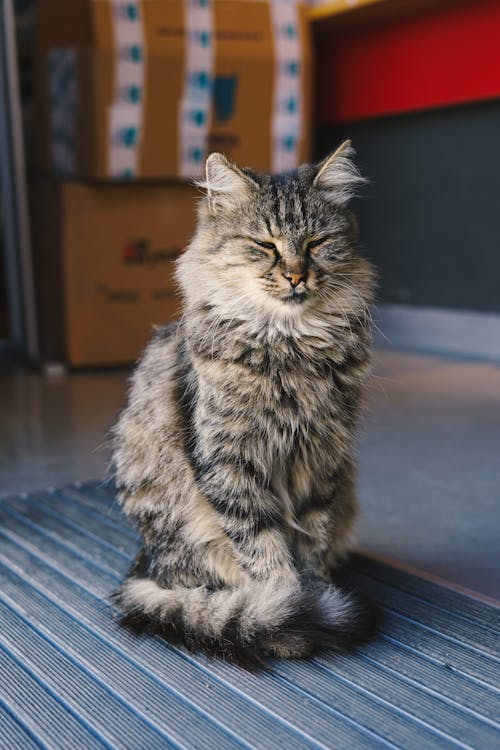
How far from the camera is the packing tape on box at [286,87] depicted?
4.23m

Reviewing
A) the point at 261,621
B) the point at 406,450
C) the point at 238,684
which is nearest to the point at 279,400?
the point at 261,621

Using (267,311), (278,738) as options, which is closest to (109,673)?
(278,738)

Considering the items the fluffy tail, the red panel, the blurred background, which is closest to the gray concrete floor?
the blurred background

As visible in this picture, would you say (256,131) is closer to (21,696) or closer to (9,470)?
(9,470)

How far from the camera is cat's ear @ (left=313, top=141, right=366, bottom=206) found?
5.35 feet

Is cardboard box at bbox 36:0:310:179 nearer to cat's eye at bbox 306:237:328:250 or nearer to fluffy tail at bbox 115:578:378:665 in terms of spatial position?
cat's eye at bbox 306:237:328:250

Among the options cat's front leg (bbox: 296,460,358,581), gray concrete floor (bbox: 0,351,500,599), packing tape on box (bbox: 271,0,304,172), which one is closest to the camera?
cat's front leg (bbox: 296,460,358,581)

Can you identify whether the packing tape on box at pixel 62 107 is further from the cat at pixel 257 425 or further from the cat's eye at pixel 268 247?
the cat's eye at pixel 268 247

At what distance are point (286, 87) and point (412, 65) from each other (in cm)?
65

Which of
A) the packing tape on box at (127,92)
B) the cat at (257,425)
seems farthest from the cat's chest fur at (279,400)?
the packing tape on box at (127,92)

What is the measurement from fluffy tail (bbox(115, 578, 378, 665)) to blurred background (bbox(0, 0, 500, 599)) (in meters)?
1.98

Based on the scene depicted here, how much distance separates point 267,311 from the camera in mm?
1573

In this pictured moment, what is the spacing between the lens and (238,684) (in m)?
1.41

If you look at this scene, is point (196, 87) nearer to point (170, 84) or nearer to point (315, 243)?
point (170, 84)
